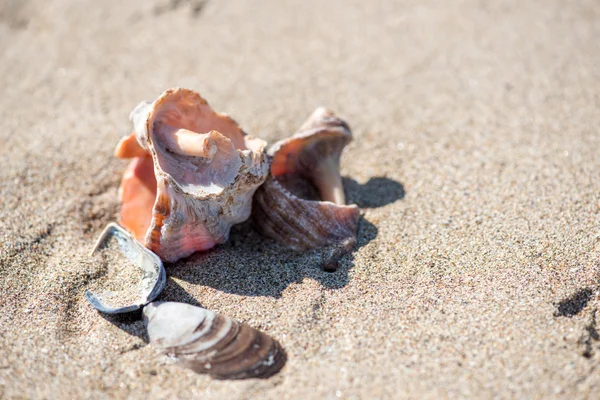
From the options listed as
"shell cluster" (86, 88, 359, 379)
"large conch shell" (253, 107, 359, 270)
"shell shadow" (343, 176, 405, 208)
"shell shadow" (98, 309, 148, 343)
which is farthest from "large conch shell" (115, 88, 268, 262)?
"shell shadow" (343, 176, 405, 208)

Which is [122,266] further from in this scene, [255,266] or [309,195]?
[309,195]

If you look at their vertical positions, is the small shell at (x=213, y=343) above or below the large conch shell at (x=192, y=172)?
below

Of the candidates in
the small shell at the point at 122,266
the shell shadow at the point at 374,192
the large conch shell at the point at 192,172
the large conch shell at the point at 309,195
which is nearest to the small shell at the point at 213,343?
the small shell at the point at 122,266

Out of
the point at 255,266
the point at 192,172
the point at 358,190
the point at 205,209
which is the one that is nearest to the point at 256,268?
the point at 255,266

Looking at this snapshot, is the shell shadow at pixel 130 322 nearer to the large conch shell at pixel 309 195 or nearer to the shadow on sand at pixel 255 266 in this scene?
the shadow on sand at pixel 255 266

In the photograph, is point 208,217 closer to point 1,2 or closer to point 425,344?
point 425,344

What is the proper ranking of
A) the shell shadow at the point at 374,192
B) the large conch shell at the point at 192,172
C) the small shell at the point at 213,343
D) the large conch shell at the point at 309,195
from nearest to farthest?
the small shell at the point at 213,343 < the large conch shell at the point at 192,172 < the large conch shell at the point at 309,195 < the shell shadow at the point at 374,192
